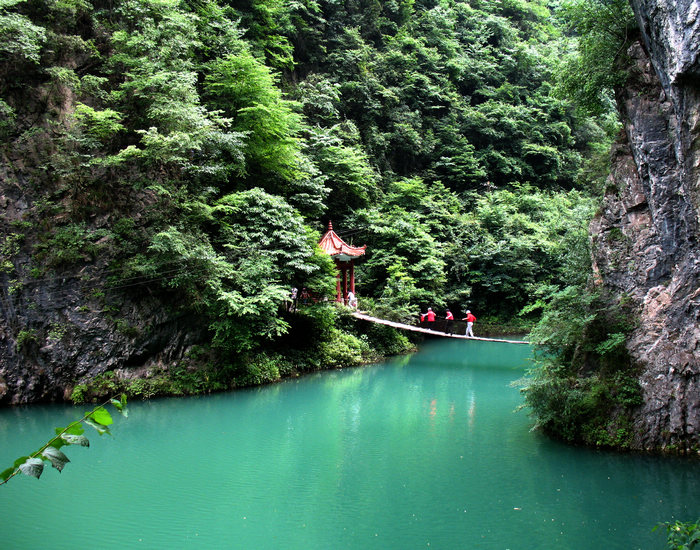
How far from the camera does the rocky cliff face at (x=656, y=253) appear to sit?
19.4 ft

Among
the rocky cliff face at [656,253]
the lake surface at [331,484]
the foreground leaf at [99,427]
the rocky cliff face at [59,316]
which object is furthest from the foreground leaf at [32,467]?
the rocky cliff face at [59,316]

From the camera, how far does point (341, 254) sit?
13.1m

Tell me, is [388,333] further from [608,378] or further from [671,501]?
[671,501]

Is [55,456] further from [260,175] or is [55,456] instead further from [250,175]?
[260,175]

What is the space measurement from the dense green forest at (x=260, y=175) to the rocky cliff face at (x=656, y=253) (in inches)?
25.5

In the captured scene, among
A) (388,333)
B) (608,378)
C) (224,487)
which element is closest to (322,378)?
(388,333)

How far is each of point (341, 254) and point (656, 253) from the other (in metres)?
7.76

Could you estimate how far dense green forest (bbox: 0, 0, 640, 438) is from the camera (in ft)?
31.4

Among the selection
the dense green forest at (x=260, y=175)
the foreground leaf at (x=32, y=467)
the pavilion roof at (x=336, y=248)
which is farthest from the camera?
the pavilion roof at (x=336, y=248)

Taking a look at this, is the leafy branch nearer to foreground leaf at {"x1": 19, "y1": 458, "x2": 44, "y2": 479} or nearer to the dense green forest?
foreground leaf at {"x1": 19, "y1": 458, "x2": 44, "y2": 479}

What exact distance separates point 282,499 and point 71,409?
17.3ft

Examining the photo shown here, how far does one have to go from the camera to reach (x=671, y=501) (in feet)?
17.1

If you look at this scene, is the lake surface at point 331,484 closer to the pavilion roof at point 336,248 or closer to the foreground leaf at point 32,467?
the foreground leaf at point 32,467

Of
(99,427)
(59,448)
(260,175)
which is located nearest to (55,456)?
(59,448)
